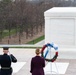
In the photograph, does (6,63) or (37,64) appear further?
(37,64)

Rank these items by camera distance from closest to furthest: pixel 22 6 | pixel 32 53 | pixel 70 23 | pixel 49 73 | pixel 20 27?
pixel 49 73, pixel 70 23, pixel 32 53, pixel 20 27, pixel 22 6

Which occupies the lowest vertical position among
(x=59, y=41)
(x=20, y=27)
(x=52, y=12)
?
(x=20, y=27)

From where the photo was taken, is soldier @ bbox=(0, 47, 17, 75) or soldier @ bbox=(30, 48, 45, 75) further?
soldier @ bbox=(30, 48, 45, 75)

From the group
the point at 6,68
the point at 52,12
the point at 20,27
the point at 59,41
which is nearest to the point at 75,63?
the point at 59,41

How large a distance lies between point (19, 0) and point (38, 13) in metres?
4.00

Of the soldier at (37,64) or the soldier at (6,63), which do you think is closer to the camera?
the soldier at (6,63)

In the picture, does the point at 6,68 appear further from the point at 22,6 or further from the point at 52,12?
the point at 22,6

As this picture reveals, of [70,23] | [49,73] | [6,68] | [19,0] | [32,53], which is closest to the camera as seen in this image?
[6,68]

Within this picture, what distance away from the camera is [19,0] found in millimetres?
48219

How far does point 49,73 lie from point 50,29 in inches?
154

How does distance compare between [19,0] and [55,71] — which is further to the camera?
[19,0]

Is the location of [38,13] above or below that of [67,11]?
below

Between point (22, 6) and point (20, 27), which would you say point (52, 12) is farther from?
point (22, 6)

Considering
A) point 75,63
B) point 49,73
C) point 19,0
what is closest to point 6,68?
point 49,73
